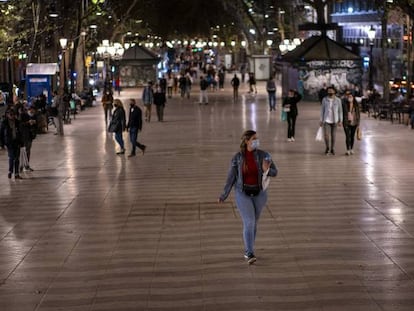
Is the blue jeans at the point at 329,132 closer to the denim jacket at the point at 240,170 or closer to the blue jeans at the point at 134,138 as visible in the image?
the blue jeans at the point at 134,138

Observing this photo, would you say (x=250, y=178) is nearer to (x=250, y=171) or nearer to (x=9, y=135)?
(x=250, y=171)

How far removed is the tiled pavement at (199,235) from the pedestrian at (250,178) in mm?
487

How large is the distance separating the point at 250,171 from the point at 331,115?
11728 millimetres

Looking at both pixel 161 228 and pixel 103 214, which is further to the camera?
pixel 103 214

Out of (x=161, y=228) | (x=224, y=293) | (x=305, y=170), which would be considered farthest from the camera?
(x=305, y=170)

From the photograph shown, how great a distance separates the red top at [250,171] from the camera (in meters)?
10.8

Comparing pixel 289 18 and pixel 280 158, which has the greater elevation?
pixel 289 18

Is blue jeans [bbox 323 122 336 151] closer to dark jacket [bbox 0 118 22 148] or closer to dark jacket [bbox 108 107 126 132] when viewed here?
dark jacket [bbox 108 107 126 132]

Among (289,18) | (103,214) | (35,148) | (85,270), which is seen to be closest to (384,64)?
(35,148)

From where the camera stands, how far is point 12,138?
62.9 ft

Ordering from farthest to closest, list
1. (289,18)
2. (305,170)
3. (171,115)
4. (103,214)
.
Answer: (289,18)
(171,115)
(305,170)
(103,214)

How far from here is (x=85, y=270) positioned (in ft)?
35.6

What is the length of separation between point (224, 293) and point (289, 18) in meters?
75.4

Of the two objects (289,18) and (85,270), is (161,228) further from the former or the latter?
(289,18)
